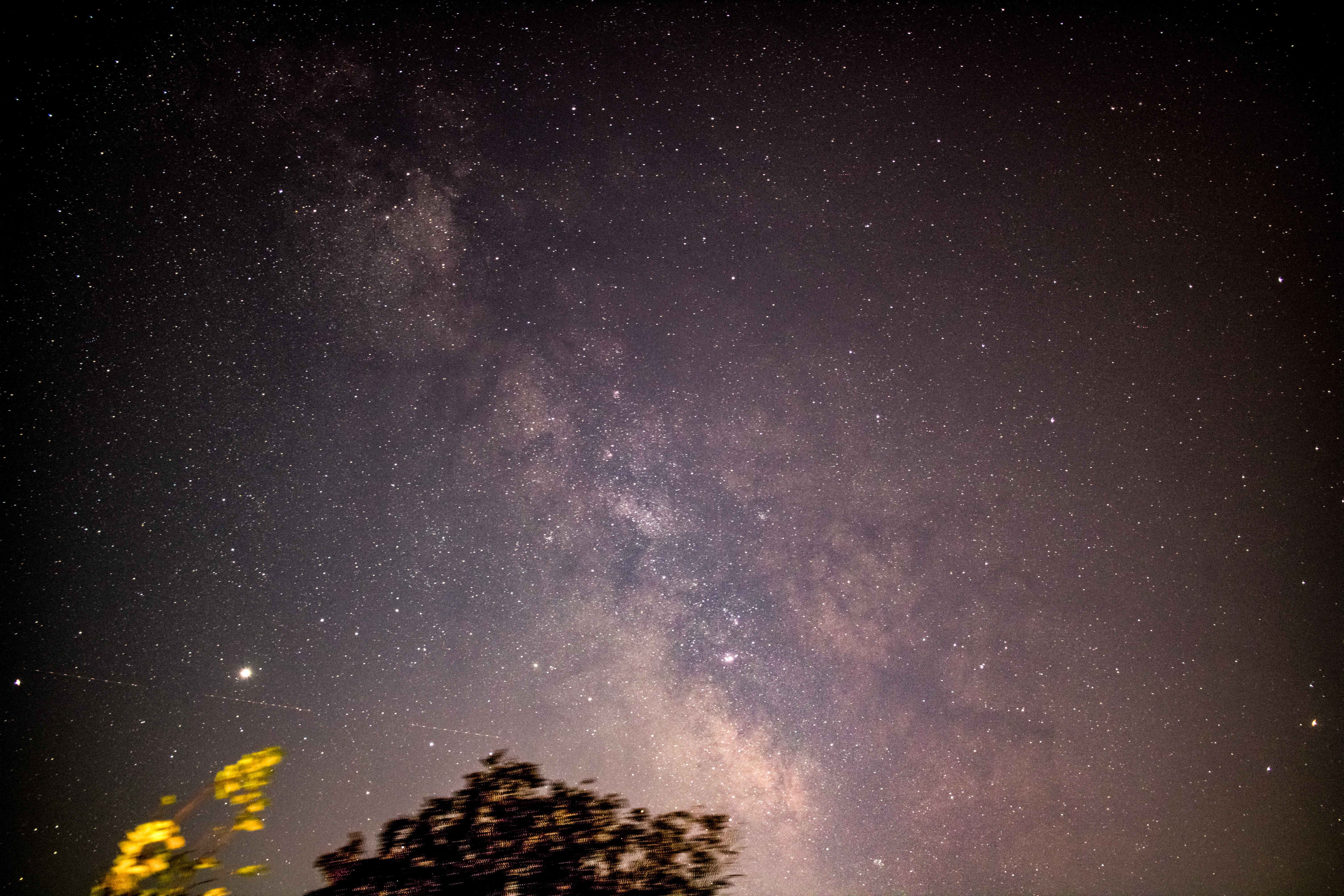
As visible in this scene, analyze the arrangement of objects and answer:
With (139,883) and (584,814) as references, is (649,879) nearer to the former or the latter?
(584,814)

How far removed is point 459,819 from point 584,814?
498mm

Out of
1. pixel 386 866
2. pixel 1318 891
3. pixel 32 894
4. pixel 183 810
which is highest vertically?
pixel 32 894

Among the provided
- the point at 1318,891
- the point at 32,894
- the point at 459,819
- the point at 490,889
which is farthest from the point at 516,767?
the point at 1318,891

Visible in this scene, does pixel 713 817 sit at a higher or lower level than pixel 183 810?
lower

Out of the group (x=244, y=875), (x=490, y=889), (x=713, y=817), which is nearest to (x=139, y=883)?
(x=244, y=875)

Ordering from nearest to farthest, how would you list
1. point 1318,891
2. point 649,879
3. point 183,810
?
1. point 183,810
2. point 649,879
3. point 1318,891

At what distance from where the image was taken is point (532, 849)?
2166 mm

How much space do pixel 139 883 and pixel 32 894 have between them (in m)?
69.1

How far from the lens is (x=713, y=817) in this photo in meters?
2.31

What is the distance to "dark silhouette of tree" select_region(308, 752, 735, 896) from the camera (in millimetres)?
2104

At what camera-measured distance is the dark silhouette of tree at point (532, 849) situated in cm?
210

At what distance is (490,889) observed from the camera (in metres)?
2.12

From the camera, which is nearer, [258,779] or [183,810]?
[183,810]

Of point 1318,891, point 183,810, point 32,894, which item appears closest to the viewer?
point 183,810
